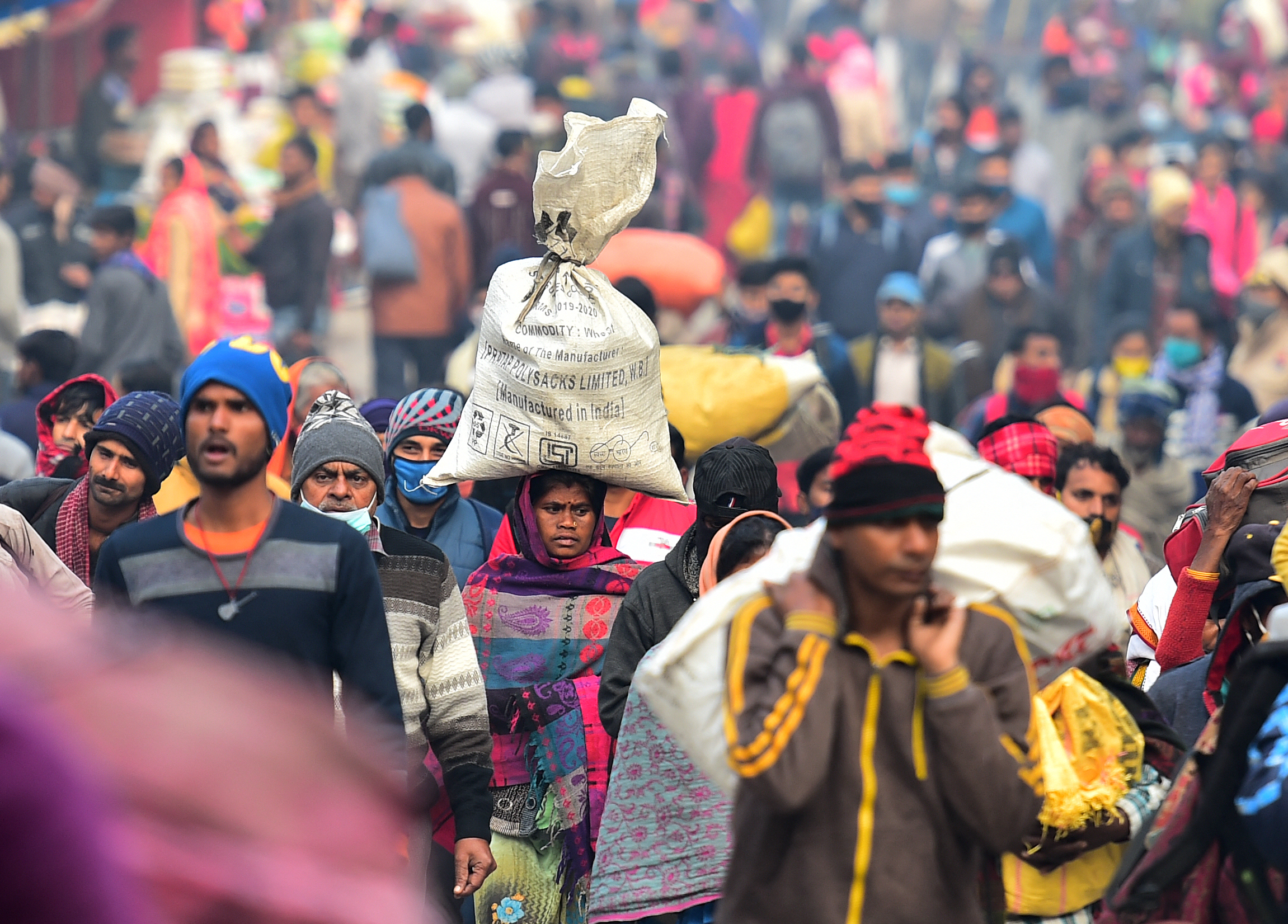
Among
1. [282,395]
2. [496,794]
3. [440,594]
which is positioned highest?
[282,395]

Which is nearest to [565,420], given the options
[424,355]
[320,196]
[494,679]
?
[494,679]

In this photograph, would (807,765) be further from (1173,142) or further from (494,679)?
(1173,142)

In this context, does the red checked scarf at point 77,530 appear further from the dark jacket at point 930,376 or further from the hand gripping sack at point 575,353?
the dark jacket at point 930,376

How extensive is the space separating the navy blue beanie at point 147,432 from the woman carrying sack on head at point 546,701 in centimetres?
97

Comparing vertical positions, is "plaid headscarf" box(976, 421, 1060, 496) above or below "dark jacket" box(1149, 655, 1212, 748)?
above

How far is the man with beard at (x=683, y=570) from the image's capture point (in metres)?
4.36

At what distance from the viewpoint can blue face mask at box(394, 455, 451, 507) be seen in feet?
18.1

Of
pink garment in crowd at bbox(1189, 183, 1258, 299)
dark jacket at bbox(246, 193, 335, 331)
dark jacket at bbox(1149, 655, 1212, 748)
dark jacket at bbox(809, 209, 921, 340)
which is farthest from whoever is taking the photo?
pink garment in crowd at bbox(1189, 183, 1258, 299)

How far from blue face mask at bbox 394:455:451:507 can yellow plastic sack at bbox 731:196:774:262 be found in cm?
968

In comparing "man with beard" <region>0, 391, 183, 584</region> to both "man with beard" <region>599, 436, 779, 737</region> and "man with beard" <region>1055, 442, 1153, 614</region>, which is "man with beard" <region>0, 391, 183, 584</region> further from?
"man with beard" <region>1055, 442, 1153, 614</region>

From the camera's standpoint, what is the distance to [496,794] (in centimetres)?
465

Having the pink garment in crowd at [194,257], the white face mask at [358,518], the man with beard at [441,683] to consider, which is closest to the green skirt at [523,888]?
the man with beard at [441,683]

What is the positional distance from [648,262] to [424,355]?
271 centimetres

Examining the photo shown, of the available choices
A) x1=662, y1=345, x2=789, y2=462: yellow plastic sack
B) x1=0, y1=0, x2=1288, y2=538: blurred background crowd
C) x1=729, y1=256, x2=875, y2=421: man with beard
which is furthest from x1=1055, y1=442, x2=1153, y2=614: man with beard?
x1=729, y1=256, x2=875, y2=421: man with beard
